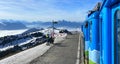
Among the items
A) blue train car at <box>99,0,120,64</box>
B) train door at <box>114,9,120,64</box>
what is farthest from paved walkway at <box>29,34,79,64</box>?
train door at <box>114,9,120,64</box>

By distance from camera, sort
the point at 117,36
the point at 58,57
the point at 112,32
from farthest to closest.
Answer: the point at 58,57 → the point at 112,32 → the point at 117,36

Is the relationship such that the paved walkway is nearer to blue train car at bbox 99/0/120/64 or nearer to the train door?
blue train car at bbox 99/0/120/64

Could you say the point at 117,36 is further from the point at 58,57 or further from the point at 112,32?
the point at 58,57

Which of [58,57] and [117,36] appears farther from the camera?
[58,57]

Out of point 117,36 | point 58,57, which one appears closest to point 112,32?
point 117,36

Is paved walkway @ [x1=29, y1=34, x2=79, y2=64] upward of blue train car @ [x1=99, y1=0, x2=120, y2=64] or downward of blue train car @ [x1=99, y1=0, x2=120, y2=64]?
downward

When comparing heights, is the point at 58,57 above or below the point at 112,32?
below

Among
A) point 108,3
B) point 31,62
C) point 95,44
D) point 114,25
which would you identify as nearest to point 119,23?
point 114,25

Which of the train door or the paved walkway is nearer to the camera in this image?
the train door

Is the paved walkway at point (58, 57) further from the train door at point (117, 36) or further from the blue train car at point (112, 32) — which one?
the train door at point (117, 36)

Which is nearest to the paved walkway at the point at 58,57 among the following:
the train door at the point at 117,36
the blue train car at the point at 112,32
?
the blue train car at the point at 112,32

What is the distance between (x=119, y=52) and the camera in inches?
154

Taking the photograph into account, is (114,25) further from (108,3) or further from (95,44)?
(95,44)

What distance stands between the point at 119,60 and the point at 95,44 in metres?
2.69
